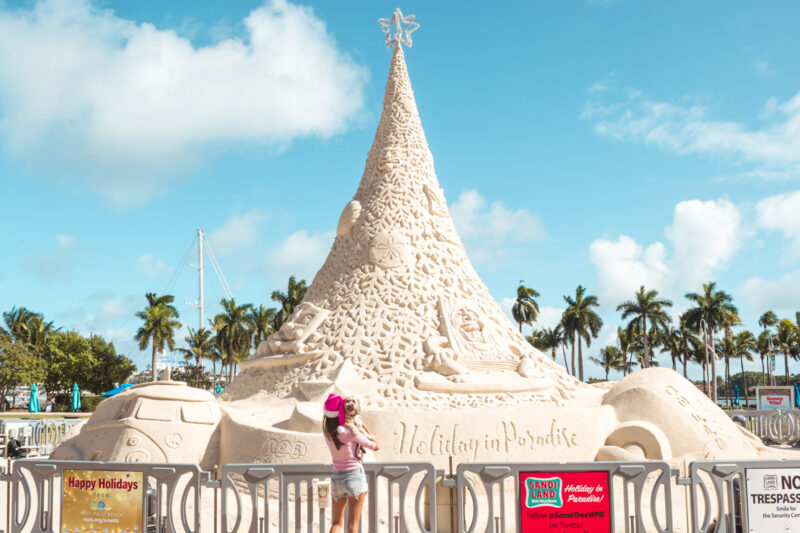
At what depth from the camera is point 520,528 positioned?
480 cm

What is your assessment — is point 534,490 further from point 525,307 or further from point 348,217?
point 525,307

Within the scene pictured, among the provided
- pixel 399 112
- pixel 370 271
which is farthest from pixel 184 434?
pixel 399 112

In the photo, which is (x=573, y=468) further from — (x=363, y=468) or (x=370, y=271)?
(x=370, y=271)

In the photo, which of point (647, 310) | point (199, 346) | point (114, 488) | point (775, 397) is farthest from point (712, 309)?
point (114, 488)

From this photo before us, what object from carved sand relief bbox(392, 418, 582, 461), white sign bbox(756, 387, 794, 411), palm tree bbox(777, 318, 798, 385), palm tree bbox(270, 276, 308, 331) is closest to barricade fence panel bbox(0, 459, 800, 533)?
carved sand relief bbox(392, 418, 582, 461)

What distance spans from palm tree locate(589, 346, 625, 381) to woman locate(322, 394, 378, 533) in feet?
159

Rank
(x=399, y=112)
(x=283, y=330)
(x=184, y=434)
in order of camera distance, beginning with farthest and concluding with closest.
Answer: (x=399, y=112) < (x=283, y=330) < (x=184, y=434)

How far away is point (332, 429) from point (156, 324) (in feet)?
97.3

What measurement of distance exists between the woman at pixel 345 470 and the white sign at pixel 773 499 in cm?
271

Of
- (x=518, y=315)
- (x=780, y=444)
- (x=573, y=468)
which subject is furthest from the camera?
(x=518, y=315)

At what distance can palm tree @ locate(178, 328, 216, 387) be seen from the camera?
36625 millimetres

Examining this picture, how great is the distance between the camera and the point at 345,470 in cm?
484

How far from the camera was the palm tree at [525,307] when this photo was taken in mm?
35125

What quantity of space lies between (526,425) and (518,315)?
26.8 meters
